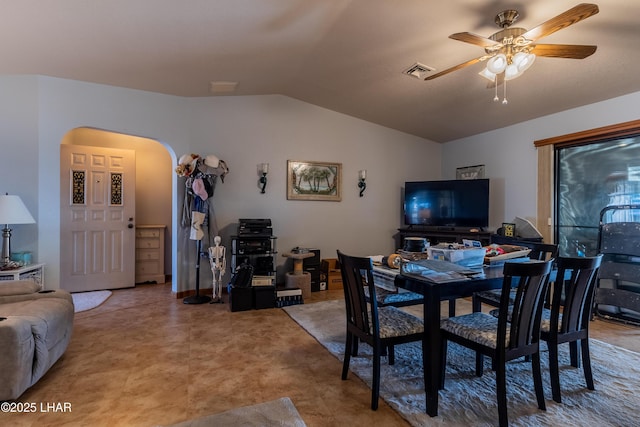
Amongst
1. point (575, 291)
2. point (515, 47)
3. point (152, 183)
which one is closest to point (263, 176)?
point (152, 183)

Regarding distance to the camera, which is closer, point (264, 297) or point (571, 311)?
point (571, 311)

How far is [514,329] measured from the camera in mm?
1778

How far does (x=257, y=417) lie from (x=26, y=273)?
3.04 metres

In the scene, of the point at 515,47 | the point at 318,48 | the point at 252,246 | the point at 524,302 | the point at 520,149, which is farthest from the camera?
the point at 520,149

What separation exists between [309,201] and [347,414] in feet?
11.6

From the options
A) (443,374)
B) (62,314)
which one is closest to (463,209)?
(443,374)

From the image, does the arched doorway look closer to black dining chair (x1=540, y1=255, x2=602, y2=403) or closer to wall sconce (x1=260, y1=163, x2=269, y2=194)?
wall sconce (x1=260, y1=163, x2=269, y2=194)

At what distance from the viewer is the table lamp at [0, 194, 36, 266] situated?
306 cm

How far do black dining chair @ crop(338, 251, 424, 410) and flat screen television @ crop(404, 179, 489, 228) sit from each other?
3166 millimetres

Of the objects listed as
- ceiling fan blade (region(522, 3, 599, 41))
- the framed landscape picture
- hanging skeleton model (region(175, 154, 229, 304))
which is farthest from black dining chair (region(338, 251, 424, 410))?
the framed landscape picture

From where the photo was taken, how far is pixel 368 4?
2.50m

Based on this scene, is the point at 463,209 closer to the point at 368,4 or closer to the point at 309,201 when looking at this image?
the point at 309,201

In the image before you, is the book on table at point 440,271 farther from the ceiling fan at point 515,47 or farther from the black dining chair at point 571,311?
the ceiling fan at point 515,47

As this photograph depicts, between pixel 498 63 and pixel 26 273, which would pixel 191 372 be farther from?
pixel 498 63
